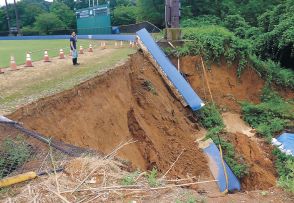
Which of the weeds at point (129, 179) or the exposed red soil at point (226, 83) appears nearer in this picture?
the weeds at point (129, 179)

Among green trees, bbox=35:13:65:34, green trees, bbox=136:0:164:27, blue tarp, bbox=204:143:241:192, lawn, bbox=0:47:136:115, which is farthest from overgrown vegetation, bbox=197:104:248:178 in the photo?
green trees, bbox=35:13:65:34

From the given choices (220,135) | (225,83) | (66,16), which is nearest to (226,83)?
(225,83)

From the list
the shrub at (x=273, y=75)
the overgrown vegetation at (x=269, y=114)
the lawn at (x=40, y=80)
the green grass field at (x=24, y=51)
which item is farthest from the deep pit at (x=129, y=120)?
the shrub at (x=273, y=75)

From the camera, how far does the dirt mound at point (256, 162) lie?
11.2 m

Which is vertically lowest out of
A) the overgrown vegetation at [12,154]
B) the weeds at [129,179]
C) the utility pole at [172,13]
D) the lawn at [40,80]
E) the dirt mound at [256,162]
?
the dirt mound at [256,162]

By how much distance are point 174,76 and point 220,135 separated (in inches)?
159

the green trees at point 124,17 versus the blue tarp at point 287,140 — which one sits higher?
the green trees at point 124,17

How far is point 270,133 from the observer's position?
1476 cm

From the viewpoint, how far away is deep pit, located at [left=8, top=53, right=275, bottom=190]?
9422mm

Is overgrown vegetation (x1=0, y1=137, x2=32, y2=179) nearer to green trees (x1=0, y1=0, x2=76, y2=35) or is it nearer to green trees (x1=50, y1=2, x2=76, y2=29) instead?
green trees (x1=0, y1=0, x2=76, y2=35)

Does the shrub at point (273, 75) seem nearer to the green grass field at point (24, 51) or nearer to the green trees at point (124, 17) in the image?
the green grass field at point (24, 51)

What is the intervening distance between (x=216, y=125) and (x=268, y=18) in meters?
13.4

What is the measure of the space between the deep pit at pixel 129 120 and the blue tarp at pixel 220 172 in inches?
10.7

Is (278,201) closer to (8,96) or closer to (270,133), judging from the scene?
(8,96)
